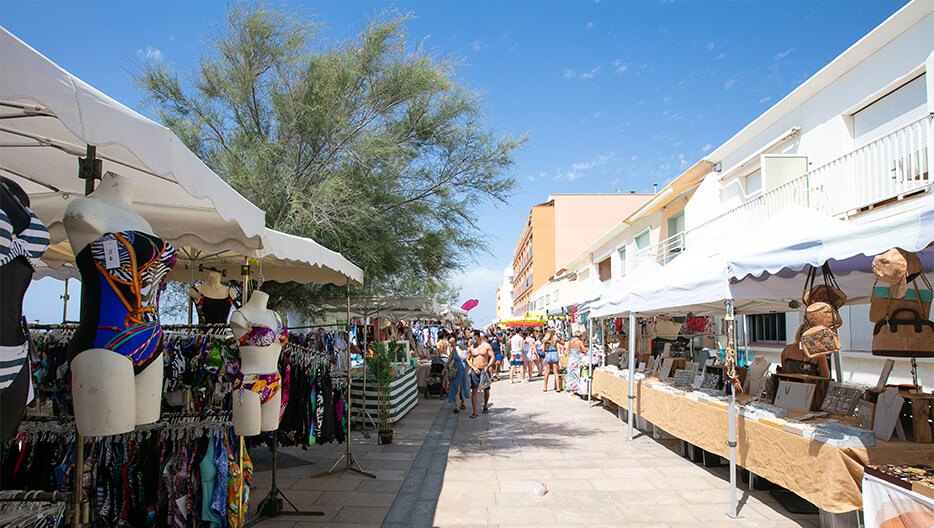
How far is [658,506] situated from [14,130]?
18.4 ft

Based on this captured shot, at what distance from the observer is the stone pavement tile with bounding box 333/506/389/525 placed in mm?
4616

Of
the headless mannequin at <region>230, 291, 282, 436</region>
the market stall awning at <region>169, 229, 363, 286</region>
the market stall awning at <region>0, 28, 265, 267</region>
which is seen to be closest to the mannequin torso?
the market stall awning at <region>0, 28, 265, 267</region>

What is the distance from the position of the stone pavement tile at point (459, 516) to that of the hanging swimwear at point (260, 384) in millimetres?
1996

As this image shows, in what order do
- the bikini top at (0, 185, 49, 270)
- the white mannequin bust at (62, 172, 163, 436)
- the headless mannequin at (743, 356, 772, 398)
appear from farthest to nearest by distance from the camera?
the headless mannequin at (743, 356, 772, 398) → the white mannequin bust at (62, 172, 163, 436) → the bikini top at (0, 185, 49, 270)

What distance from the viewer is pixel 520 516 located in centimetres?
483

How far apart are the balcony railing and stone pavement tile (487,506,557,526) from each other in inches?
462

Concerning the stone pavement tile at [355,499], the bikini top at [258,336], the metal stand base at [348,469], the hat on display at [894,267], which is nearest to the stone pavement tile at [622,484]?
the stone pavement tile at [355,499]

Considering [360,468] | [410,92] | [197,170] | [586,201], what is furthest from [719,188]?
[586,201]

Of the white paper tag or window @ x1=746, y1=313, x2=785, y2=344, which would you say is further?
window @ x1=746, y1=313, x2=785, y2=344

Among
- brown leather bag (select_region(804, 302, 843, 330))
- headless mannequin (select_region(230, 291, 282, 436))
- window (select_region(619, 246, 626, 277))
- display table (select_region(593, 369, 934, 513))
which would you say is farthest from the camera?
window (select_region(619, 246, 626, 277))

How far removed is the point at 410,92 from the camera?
8633 millimetres

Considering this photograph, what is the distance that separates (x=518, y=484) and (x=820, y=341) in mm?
3368

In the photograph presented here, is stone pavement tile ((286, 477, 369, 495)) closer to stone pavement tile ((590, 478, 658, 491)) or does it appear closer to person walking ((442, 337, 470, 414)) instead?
stone pavement tile ((590, 478, 658, 491))

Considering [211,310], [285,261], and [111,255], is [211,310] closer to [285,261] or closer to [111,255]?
[285,261]
